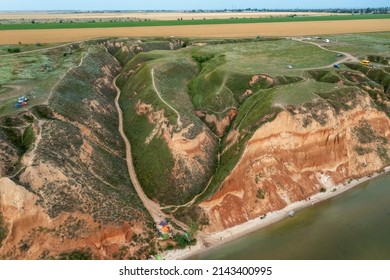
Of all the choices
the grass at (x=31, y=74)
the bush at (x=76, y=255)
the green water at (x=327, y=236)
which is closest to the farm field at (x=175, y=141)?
the grass at (x=31, y=74)

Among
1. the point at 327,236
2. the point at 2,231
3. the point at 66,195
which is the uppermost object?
the point at 66,195

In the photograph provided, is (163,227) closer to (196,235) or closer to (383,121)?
(196,235)

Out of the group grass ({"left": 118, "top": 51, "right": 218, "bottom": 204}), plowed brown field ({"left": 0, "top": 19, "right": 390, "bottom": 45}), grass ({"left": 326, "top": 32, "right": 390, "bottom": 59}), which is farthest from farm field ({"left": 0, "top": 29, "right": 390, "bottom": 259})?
plowed brown field ({"left": 0, "top": 19, "right": 390, "bottom": 45})

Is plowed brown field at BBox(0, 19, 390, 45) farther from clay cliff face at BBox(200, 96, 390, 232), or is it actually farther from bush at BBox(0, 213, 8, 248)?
bush at BBox(0, 213, 8, 248)

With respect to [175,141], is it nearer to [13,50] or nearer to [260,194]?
[260,194]

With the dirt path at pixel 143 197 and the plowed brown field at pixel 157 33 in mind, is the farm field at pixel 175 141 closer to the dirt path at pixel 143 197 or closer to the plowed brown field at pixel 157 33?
the dirt path at pixel 143 197

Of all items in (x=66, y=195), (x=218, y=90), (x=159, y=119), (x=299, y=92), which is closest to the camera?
(x=66, y=195)

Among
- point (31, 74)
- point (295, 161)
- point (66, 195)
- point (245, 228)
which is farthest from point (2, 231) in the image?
point (31, 74)
